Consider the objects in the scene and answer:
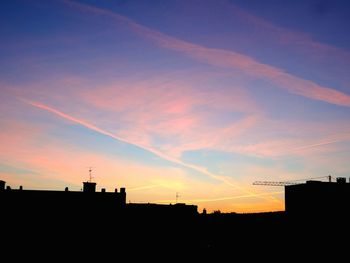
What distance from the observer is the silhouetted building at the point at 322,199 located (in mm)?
84062

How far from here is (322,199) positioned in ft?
281

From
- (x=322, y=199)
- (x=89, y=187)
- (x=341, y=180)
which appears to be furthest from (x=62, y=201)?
(x=341, y=180)

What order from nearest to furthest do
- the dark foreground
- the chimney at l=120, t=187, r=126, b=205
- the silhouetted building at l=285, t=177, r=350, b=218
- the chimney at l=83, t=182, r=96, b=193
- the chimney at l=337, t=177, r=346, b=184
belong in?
the dark foreground → the chimney at l=83, t=182, r=96, b=193 → the chimney at l=120, t=187, r=126, b=205 → the silhouetted building at l=285, t=177, r=350, b=218 → the chimney at l=337, t=177, r=346, b=184

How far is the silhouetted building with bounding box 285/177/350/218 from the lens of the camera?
8406cm

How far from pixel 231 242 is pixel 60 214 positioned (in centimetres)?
3050

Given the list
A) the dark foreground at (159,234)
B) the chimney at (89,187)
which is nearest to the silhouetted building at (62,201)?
the chimney at (89,187)

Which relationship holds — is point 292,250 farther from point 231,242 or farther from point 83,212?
point 83,212

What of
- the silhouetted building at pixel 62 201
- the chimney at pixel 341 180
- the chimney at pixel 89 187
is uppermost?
the chimney at pixel 341 180

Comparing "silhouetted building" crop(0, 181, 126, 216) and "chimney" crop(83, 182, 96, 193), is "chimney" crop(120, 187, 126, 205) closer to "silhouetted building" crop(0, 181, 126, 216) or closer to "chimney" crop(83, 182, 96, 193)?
"silhouetted building" crop(0, 181, 126, 216)

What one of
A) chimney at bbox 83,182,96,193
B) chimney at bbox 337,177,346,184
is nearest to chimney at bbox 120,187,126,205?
chimney at bbox 83,182,96,193

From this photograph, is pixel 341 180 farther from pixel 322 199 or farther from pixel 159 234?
pixel 159 234

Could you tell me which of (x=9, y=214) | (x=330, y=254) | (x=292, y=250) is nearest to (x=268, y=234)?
(x=292, y=250)

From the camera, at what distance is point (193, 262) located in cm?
6425

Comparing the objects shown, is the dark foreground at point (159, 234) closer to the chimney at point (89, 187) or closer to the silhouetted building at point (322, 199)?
the silhouetted building at point (322, 199)
